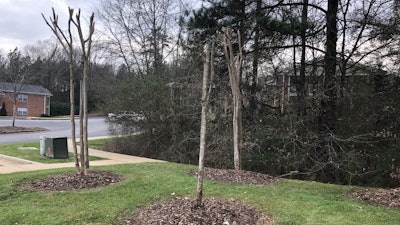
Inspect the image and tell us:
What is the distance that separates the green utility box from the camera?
12156 millimetres

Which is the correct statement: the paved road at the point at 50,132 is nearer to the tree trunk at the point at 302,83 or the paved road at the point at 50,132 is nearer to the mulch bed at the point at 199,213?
the tree trunk at the point at 302,83

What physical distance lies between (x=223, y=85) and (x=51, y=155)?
604 cm

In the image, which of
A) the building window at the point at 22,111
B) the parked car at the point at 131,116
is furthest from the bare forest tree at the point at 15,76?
the parked car at the point at 131,116

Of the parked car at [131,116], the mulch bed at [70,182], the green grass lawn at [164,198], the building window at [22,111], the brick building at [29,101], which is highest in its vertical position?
the brick building at [29,101]

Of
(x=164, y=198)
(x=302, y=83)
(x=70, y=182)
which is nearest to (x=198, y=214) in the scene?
(x=164, y=198)

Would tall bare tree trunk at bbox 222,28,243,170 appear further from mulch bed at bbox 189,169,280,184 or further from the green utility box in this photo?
the green utility box

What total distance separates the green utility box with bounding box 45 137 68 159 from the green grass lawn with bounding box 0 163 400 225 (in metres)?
4.25

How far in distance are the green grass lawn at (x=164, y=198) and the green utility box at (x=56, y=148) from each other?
425 centimetres

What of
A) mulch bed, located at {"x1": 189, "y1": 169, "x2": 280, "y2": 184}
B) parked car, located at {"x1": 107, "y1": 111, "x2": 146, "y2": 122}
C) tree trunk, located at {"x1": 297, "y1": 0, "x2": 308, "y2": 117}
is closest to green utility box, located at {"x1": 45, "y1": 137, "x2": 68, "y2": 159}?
parked car, located at {"x1": 107, "y1": 111, "x2": 146, "y2": 122}

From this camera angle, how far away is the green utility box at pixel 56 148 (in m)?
12.2

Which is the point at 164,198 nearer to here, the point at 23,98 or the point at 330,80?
the point at 330,80

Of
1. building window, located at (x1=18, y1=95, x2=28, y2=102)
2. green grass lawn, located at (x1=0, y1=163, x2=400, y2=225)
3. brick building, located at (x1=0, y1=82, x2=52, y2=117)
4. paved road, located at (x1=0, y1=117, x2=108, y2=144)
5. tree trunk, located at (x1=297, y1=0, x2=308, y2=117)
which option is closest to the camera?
green grass lawn, located at (x1=0, y1=163, x2=400, y2=225)

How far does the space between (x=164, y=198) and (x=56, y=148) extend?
7.10 metres

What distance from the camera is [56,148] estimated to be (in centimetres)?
1219
